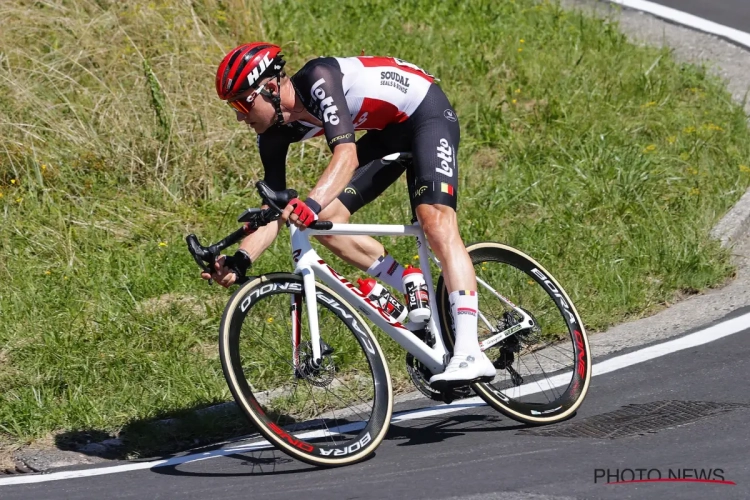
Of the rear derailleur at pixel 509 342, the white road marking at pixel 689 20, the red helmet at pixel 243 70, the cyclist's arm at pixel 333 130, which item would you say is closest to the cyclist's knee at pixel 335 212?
the cyclist's arm at pixel 333 130

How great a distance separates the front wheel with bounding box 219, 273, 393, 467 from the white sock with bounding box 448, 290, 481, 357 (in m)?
0.40

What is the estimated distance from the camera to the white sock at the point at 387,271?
5402 millimetres

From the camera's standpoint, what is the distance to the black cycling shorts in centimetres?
506

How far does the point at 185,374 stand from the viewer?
6.03 m

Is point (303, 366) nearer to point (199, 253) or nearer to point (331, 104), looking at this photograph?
point (199, 253)

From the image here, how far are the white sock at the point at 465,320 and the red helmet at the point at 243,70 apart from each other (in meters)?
1.38

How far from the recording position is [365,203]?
542 centimetres

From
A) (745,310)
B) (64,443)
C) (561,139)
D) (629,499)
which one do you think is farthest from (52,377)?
(561,139)

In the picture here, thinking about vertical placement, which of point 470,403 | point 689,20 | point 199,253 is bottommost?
point 470,403

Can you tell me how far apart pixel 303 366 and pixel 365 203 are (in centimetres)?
101

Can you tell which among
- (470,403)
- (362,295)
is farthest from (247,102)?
(470,403)

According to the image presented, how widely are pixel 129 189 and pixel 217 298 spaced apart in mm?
1773

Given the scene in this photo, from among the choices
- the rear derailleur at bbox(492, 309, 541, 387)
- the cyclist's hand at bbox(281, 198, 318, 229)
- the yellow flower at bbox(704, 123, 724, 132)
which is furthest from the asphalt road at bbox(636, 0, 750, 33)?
the cyclist's hand at bbox(281, 198, 318, 229)

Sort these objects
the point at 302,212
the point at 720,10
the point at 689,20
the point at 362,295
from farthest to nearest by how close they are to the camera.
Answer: the point at 720,10
the point at 689,20
the point at 362,295
the point at 302,212
